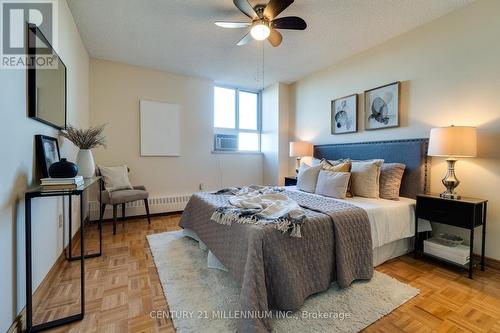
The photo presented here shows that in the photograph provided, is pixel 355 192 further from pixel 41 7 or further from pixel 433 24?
pixel 41 7

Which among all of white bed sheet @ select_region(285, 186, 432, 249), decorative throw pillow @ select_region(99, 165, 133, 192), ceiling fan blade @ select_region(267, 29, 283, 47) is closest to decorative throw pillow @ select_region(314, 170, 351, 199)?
white bed sheet @ select_region(285, 186, 432, 249)

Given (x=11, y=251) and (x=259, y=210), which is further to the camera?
(x=259, y=210)

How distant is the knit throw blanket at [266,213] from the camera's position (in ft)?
5.17

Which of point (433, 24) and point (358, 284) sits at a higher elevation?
point (433, 24)

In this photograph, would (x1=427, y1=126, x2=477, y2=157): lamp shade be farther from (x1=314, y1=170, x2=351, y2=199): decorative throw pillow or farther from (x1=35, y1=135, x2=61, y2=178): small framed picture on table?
(x1=35, y1=135, x2=61, y2=178): small framed picture on table

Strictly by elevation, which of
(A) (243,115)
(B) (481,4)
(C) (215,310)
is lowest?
(C) (215,310)

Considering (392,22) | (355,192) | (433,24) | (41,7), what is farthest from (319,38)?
(41,7)

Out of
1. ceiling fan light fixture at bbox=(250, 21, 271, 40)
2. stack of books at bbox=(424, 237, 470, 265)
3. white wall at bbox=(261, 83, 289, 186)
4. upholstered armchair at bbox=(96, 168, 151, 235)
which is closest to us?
stack of books at bbox=(424, 237, 470, 265)

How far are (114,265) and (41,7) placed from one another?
2.24 metres

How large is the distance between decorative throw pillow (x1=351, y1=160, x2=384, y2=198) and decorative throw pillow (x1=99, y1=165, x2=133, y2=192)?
3.16 meters

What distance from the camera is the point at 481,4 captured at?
2.21 meters

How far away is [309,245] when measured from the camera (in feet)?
5.40

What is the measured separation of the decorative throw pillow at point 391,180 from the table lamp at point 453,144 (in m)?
0.43

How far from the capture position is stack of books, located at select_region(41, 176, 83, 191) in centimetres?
143
